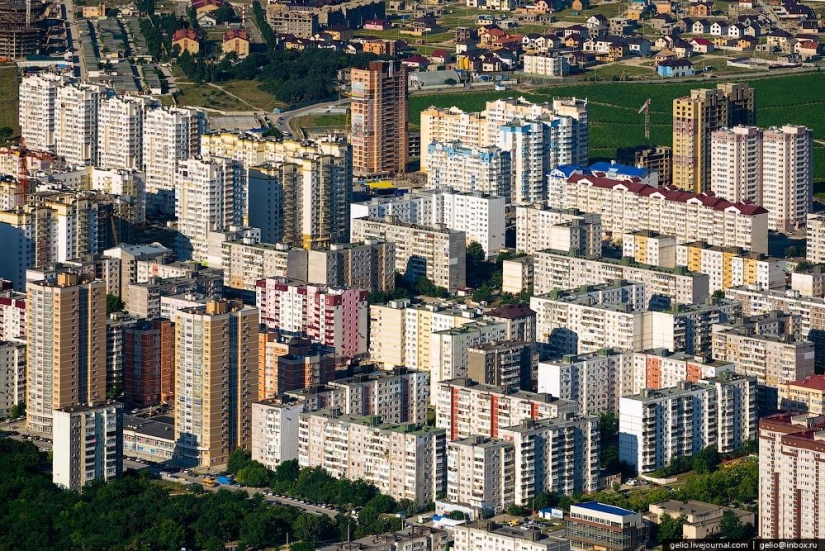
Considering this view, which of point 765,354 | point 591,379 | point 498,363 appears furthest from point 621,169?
point 498,363

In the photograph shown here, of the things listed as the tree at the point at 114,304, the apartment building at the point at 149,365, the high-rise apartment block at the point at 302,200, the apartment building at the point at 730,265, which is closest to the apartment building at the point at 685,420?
the apartment building at the point at 730,265

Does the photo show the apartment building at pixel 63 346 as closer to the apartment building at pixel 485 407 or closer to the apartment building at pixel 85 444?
the apartment building at pixel 85 444

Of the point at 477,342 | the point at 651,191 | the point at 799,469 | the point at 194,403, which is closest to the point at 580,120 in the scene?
the point at 651,191

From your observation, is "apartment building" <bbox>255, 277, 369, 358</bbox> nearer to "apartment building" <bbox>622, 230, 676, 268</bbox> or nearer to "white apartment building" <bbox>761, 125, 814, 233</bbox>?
"apartment building" <bbox>622, 230, 676, 268</bbox>

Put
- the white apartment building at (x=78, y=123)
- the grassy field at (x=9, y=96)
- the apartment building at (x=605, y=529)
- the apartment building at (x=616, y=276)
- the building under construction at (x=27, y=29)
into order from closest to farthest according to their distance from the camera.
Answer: the apartment building at (x=605, y=529) → the apartment building at (x=616, y=276) → the white apartment building at (x=78, y=123) → the grassy field at (x=9, y=96) → the building under construction at (x=27, y=29)

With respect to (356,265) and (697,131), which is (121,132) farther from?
(697,131)

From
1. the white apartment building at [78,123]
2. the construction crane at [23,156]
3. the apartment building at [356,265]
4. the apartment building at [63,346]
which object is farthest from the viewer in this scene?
the white apartment building at [78,123]

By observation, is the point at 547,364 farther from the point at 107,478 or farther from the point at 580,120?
the point at 580,120

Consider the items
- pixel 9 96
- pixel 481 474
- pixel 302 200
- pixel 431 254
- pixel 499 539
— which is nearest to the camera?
pixel 499 539
